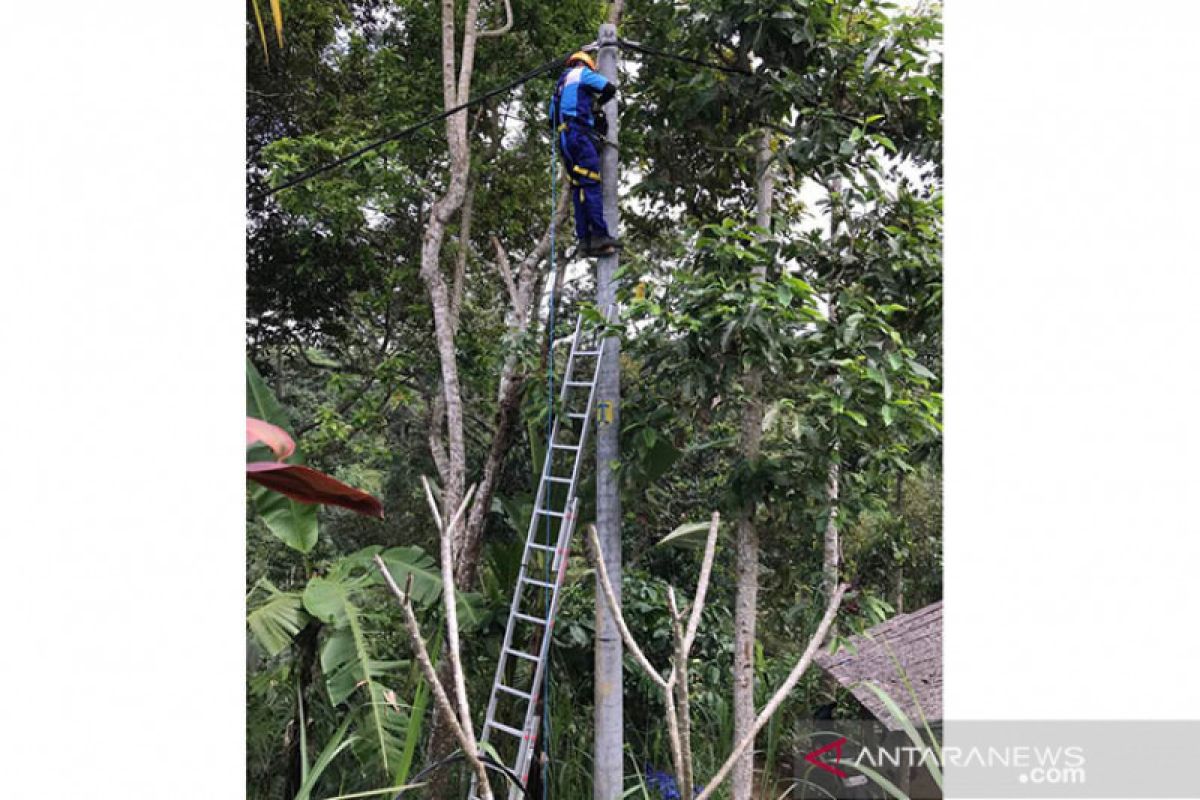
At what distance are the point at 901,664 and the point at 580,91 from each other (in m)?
2.24

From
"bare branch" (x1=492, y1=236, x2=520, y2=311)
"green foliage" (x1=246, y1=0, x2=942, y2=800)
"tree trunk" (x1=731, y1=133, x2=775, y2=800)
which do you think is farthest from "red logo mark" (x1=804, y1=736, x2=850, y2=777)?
"bare branch" (x1=492, y1=236, x2=520, y2=311)

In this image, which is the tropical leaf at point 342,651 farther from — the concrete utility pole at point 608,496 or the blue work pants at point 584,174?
the blue work pants at point 584,174

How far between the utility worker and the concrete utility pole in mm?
40

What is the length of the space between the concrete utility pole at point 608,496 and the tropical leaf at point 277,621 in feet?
3.27

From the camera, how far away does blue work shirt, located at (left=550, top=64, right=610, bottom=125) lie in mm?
2545

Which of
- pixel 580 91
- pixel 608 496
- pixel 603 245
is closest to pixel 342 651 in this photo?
pixel 608 496

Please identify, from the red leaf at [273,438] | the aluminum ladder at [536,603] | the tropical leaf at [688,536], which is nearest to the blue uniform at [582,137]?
the aluminum ladder at [536,603]

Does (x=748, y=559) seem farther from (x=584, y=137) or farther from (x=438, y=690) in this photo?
(x=438, y=690)

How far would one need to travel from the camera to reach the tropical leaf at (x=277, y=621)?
2.71 meters

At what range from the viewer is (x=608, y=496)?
267 cm

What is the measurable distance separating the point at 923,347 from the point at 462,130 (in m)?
1.99

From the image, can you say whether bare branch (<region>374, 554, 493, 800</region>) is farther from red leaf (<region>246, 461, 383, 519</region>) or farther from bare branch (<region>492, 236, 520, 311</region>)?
bare branch (<region>492, 236, 520, 311</region>)

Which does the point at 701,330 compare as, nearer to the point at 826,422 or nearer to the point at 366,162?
the point at 826,422
